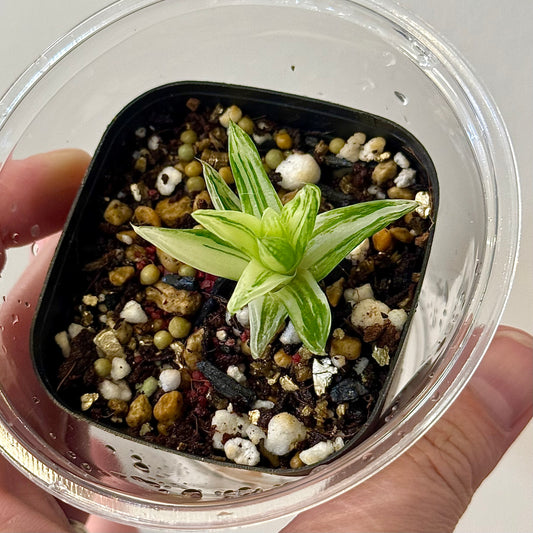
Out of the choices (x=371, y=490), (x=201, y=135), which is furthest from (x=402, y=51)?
(x=371, y=490)

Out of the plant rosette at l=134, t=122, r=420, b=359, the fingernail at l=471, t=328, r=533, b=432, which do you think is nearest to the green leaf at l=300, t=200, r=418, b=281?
the plant rosette at l=134, t=122, r=420, b=359

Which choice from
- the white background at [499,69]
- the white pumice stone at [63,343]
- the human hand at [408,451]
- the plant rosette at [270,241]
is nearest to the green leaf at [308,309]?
the plant rosette at [270,241]

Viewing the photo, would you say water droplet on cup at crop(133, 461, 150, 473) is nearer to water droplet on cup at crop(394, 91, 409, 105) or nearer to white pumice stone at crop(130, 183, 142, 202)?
white pumice stone at crop(130, 183, 142, 202)

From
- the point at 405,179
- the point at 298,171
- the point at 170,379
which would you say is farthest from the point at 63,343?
the point at 405,179

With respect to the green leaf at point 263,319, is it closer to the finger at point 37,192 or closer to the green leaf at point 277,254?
the green leaf at point 277,254

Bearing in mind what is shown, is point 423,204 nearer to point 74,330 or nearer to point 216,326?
point 216,326

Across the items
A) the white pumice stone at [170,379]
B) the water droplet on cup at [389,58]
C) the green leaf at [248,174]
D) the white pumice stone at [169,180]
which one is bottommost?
the white pumice stone at [170,379]

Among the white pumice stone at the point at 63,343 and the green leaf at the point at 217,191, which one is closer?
the green leaf at the point at 217,191

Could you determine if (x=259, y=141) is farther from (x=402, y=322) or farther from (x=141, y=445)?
(x=141, y=445)
